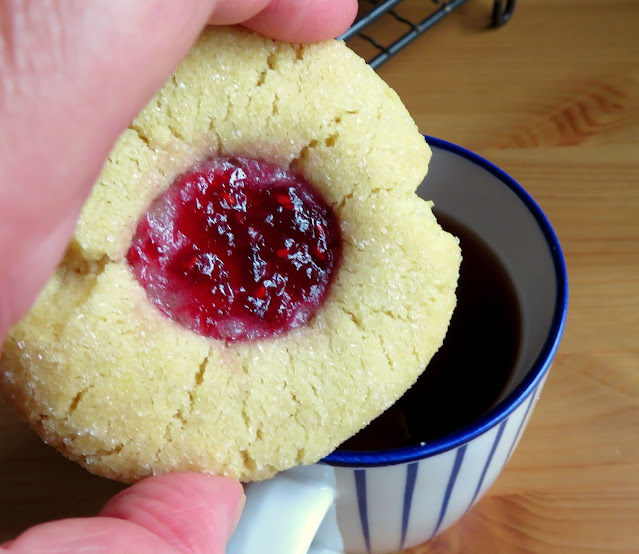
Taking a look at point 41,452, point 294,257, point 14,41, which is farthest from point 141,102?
point 41,452

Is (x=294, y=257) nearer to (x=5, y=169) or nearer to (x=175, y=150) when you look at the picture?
(x=175, y=150)

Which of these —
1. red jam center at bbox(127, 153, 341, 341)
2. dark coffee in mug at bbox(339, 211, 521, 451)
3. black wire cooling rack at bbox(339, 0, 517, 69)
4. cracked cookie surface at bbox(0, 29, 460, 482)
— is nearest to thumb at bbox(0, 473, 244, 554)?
cracked cookie surface at bbox(0, 29, 460, 482)

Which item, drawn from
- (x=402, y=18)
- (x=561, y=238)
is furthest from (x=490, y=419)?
(x=402, y=18)

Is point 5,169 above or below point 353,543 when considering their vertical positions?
above

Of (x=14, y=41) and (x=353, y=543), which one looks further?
(x=353, y=543)

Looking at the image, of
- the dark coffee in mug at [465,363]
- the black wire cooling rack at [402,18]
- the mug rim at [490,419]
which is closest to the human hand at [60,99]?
the mug rim at [490,419]

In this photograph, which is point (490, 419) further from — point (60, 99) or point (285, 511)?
point (60, 99)
